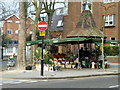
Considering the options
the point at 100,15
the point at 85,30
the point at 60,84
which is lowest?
the point at 60,84

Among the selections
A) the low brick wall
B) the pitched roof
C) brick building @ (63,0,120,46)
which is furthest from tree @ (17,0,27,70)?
the low brick wall

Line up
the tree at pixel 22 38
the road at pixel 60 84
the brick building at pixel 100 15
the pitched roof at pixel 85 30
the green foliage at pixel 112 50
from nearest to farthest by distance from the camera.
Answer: the road at pixel 60 84 → the tree at pixel 22 38 → the pitched roof at pixel 85 30 → the green foliage at pixel 112 50 → the brick building at pixel 100 15

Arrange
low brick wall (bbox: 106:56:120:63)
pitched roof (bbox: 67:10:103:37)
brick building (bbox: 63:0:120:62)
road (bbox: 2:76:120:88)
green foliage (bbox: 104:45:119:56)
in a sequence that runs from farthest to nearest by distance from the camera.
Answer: brick building (bbox: 63:0:120:62) < green foliage (bbox: 104:45:119:56) < low brick wall (bbox: 106:56:120:63) < pitched roof (bbox: 67:10:103:37) < road (bbox: 2:76:120:88)

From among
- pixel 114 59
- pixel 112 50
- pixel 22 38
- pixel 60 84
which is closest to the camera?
pixel 60 84

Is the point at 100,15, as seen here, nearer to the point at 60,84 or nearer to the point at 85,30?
the point at 85,30

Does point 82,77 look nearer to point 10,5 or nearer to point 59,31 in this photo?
point 10,5

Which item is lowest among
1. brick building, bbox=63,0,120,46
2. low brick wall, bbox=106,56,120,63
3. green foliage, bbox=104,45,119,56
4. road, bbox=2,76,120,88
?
road, bbox=2,76,120,88

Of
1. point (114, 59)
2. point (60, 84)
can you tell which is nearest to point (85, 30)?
point (114, 59)

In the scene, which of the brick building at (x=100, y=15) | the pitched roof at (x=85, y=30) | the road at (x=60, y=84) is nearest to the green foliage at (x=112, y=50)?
the brick building at (x=100, y=15)

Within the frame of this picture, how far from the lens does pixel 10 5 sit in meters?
28.3

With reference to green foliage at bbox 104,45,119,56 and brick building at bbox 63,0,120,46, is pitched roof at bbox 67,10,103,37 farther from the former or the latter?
green foliage at bbox 104,45,119,56

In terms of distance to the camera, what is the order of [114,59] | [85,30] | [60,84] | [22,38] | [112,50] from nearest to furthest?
[60,84] → [22,38] → [85,30] → [114,59] → [112,50]

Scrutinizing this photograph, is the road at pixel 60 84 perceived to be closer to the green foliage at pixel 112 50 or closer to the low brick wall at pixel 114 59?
the low brick wall at pixel 114 59

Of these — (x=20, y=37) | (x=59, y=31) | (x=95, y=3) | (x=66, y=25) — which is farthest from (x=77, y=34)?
(x=59, y=31)
